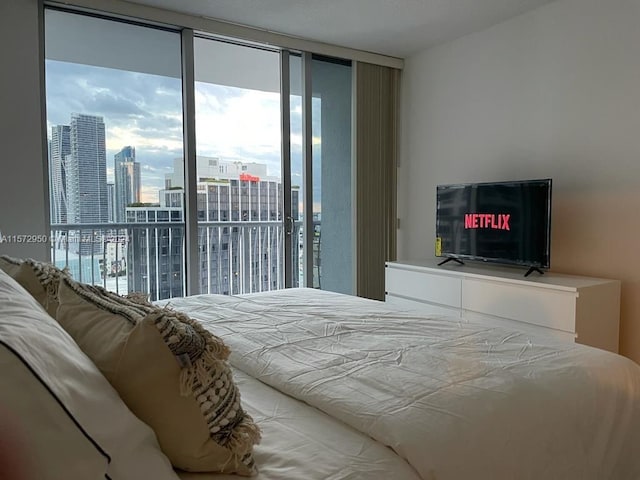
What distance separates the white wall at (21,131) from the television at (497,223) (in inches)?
115

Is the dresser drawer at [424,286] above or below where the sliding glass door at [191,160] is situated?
below

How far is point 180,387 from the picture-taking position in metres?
0.85

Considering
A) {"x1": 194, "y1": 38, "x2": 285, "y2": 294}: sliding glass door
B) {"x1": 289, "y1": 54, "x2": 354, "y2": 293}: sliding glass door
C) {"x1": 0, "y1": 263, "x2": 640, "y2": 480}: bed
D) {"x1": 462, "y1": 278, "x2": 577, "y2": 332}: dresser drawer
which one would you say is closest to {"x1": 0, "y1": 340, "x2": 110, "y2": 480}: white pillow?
{"x1": 0, "y1": 263, "x2": 640, "y2": 480}: bed

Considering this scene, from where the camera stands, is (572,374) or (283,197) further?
(283,197)

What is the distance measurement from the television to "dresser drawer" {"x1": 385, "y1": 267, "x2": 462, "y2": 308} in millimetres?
296

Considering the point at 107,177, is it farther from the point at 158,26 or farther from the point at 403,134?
the point at 403,134

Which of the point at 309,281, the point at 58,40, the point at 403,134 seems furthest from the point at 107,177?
the point at 403,134

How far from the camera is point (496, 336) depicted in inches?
71.6

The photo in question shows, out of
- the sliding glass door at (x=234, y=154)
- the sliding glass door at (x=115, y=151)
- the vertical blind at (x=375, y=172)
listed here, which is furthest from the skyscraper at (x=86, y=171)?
the vertical blind at (x=375, y=172)

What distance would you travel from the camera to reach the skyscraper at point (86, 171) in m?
3.38

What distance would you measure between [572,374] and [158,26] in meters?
3.53

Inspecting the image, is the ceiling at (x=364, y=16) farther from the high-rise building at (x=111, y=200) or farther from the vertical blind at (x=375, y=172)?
the high-rise building at (x=111, y=200)

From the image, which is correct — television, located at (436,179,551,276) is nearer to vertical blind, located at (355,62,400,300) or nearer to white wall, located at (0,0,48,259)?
vertical blind, located at (355,62,400,300)

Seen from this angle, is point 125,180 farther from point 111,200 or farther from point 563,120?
point 563,120
